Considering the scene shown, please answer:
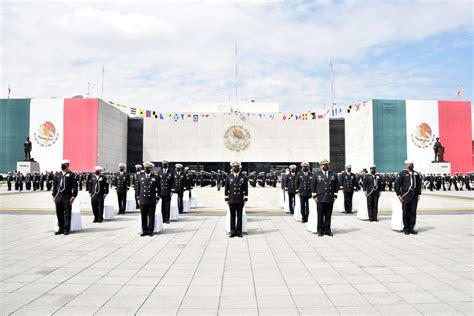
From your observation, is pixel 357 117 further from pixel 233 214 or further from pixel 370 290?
pixel 370 290

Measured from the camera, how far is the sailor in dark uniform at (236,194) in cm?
873

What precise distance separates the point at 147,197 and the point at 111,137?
4683 cm

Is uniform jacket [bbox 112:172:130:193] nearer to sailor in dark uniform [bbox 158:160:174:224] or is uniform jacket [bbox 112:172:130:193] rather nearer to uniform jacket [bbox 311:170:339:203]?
sailor in dark uniform [bbox 158:160:174:224]

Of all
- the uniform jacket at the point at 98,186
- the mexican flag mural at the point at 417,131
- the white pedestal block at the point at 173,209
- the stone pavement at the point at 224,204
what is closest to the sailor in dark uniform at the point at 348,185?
the stone pavement at the point at 224,204

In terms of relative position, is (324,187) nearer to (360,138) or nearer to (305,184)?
(305,184)

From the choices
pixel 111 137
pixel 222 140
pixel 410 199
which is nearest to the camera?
pixel 410 199

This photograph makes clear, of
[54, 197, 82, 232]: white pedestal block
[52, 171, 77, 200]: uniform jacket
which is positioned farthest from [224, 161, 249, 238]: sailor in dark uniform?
[54, 197, 82, 232]: white pedestal block

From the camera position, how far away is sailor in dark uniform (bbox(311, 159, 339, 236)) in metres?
8.77

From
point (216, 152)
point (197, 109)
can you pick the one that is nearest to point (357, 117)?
point (216, 152)

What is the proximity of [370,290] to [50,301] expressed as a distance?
4.15 metres

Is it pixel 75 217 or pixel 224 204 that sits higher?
pixel 75 217

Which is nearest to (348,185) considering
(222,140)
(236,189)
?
(236,189)

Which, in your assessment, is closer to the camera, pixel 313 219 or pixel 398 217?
pixel 313 219

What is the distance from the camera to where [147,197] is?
871cm
